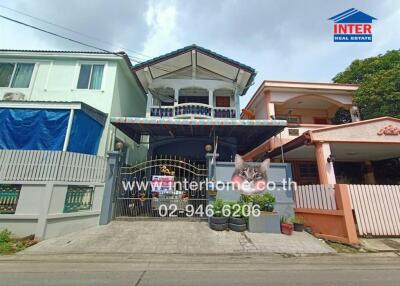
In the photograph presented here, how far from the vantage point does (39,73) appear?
11.3m

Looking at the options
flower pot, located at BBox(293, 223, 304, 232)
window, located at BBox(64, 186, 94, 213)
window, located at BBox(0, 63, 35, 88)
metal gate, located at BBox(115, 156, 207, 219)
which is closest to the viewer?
window, located at BBox(64, 186, 94, 213)

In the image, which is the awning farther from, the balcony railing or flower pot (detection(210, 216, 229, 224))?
flower pot (detection(210, 216, 229, 224))

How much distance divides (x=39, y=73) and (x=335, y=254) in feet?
48.6

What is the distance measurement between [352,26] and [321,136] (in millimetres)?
4933

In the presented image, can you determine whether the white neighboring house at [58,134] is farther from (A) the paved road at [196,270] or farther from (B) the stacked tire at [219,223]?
(B) the stacked tire at [219,223]

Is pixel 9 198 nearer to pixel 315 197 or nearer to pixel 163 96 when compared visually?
pixel 163 96

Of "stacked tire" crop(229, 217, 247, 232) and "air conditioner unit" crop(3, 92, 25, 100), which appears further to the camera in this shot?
"air conditioner unit" crop(3, 92, 25, 100)

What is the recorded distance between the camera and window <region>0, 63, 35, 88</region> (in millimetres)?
11219

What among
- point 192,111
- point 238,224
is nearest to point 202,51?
point 192,111

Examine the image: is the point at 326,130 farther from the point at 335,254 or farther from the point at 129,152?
the point at 129,152

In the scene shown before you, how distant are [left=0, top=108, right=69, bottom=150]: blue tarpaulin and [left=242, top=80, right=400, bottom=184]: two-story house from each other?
9.84 meters

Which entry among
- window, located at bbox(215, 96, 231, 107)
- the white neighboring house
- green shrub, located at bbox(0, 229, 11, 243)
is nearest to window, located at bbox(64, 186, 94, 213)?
the white neighboring house

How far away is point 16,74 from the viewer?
448 inches

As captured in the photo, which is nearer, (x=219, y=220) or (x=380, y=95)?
(x=219, y=220)
